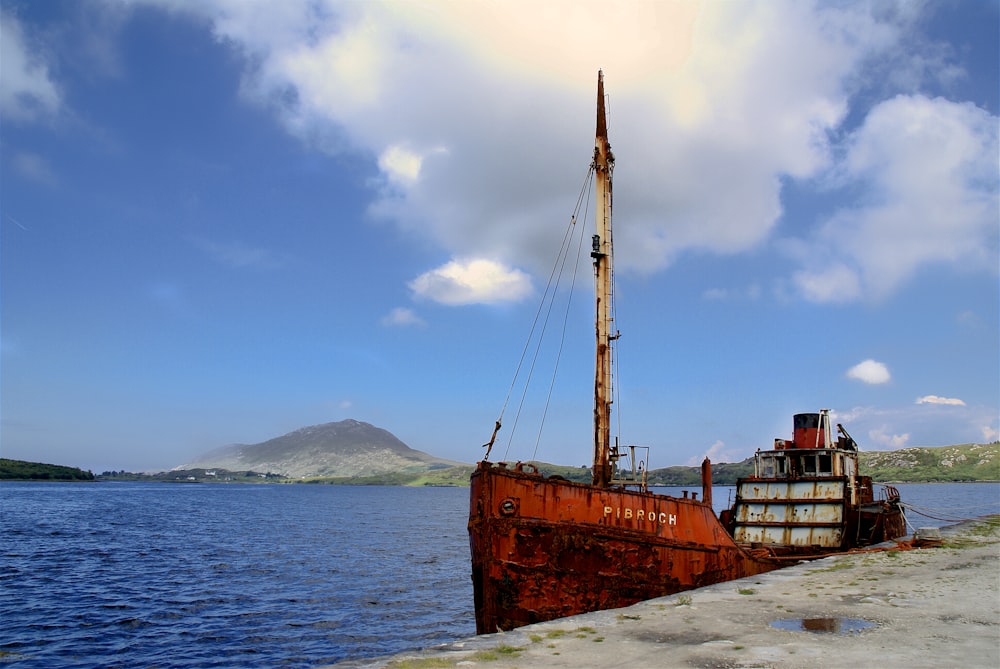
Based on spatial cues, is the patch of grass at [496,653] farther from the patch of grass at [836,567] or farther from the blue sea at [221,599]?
the patch of grass at [836,567]

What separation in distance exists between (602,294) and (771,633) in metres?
11.5

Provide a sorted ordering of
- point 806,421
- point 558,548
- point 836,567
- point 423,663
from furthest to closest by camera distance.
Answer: point 806,421, point 836,567, point 558,548, point 423,663

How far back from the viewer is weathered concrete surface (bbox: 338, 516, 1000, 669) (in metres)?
9.08

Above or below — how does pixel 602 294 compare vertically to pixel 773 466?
above

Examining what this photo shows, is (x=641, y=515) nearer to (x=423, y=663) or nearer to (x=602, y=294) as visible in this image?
(x=602, y=294)

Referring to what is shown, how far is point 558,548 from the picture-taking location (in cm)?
1548

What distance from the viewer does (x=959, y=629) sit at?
35.2 feet

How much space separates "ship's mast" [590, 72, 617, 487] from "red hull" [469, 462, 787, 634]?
2149mm

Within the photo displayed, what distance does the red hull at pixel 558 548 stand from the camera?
15141mm

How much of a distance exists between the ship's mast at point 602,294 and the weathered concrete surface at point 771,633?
4.81 meters

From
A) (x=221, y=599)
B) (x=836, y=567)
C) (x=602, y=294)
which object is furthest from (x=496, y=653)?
(x=221, y=599)

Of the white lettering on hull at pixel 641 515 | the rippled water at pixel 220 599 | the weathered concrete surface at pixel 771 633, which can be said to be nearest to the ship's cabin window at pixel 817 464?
the weathered concrete surface at pixel 771 633

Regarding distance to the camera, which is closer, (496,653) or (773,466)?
(496,653)

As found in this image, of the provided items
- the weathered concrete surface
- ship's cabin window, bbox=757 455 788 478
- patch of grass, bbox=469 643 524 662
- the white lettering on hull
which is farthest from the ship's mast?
ship's cabin window, bbox=757 455 788 478
